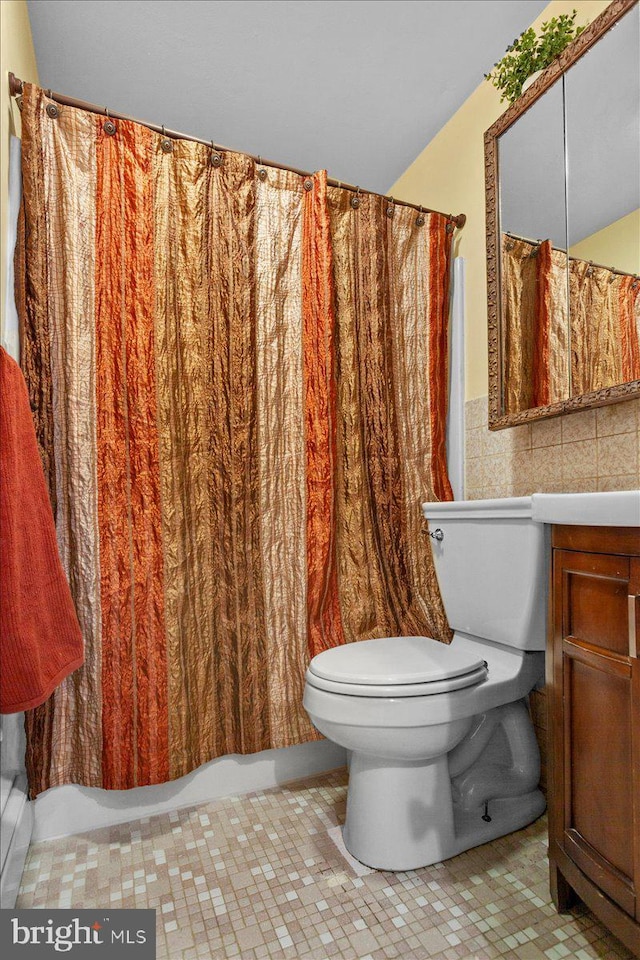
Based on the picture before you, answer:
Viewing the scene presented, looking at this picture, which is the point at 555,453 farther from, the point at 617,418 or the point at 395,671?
the point at 395,671

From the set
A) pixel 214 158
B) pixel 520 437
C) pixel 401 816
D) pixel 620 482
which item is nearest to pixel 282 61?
pixel 214 158

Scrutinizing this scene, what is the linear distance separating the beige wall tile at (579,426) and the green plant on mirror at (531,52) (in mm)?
947

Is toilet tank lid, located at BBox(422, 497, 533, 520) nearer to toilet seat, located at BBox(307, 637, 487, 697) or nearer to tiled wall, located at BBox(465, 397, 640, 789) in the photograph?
tiled wall, located at BBox(465, 397, 640, 789)

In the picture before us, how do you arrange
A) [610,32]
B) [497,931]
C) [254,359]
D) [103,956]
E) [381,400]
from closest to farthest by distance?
1. [103,956]
2. [497,931]
3. [610,32]
4. [254,359]
5. [381,400]

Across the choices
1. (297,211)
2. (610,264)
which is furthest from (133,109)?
(610,264)

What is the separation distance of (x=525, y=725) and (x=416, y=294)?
1.40 m

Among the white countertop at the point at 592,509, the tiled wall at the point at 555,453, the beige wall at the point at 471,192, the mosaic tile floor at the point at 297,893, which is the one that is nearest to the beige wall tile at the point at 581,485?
the tiled wall at the point at 555,453

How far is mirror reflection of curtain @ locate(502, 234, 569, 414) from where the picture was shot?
4.65 feet

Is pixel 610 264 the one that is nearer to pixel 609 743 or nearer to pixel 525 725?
pixel 609 743

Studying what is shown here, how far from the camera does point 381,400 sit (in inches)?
68.6

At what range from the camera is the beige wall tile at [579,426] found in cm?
138

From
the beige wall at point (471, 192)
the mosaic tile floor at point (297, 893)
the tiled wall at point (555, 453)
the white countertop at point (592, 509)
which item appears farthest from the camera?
the beige wall at point (471, 192)

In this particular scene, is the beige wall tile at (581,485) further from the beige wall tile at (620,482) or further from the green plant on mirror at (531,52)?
the green plant on mirror at (531,52)

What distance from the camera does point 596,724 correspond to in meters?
0.96
